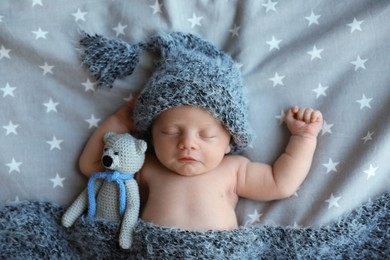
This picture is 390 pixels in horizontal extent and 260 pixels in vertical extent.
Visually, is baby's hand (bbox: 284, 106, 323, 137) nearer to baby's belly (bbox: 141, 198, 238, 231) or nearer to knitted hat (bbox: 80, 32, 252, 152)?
knitted hat (bbox: 80, 32, 252, 152)

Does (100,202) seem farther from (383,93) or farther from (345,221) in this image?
(383,93)

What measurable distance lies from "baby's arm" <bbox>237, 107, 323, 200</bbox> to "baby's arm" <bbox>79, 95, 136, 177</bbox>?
0.30 metres

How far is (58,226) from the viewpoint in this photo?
130 centimetres

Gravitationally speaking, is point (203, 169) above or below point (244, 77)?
below

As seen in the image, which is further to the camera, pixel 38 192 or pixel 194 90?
pixel 38 192

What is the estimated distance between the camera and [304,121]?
1.27 metres

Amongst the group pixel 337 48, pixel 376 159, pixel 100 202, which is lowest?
pixel 100 202

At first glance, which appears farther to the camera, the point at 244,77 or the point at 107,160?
the point at 244,77

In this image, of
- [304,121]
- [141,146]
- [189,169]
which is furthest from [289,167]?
[141,146]

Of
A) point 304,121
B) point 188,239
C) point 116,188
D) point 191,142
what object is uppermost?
point 304,121

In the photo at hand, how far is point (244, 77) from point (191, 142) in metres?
0.23

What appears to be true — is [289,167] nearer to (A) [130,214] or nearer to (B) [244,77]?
(B) [244,77]

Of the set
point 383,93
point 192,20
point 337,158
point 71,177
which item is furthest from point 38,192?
point 383,93

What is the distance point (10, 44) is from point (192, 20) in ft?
1.47
